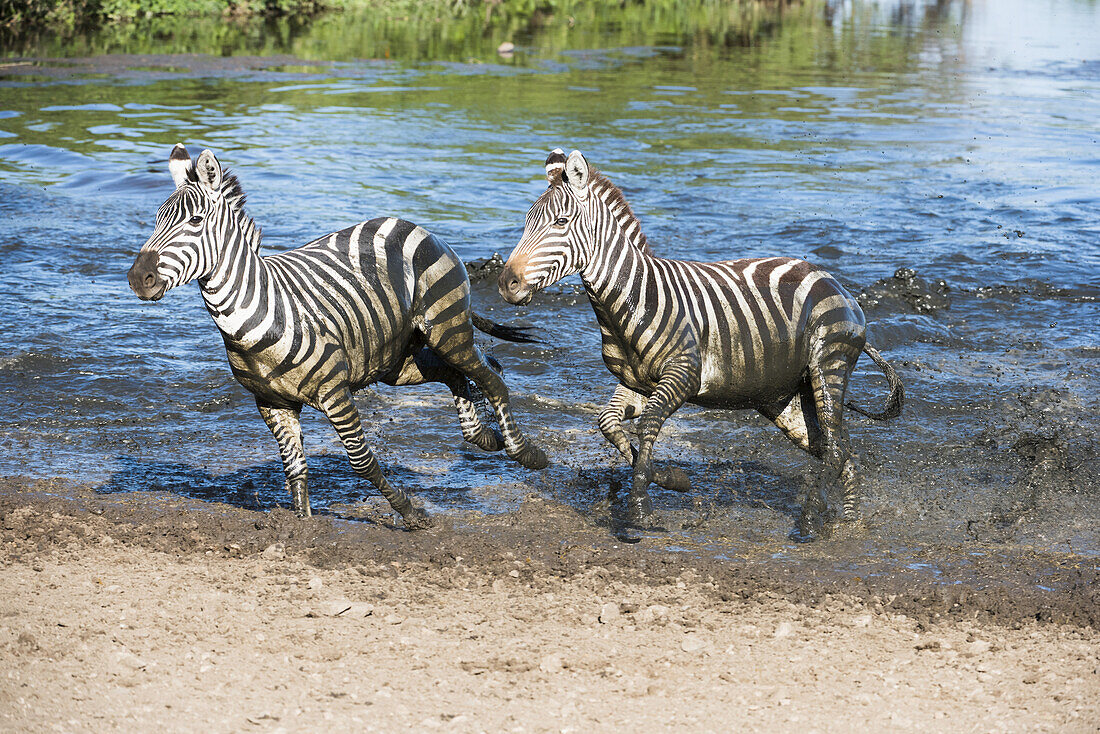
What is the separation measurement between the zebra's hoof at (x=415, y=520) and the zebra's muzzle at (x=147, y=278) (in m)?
1.96

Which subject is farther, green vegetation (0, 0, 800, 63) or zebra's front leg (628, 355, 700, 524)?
green vegetation (0, 0, 800, 63)

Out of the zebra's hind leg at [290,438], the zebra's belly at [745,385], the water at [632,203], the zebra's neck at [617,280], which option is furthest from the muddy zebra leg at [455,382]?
the zebra's belly at [745,385]

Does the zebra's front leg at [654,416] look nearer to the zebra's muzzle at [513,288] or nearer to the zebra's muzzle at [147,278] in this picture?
the zebra's muzzle at [513,288]

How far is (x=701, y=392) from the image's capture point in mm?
6695

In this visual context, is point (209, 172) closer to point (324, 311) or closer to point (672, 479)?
point (324, 311)

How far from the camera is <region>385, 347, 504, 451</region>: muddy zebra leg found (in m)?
7.30

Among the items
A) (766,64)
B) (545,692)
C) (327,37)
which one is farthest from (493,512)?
(327,37)

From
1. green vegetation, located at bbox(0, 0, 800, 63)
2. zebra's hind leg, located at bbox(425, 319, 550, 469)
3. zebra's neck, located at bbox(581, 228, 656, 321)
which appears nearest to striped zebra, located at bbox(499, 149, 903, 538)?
zebra's neck, located at bbox(581, 228, 656, 321)

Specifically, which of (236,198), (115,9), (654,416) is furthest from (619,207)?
(115,9)

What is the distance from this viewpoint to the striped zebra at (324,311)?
576 centimetres

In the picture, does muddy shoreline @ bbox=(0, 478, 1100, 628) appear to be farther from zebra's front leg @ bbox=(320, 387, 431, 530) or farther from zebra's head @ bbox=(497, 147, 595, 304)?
zebra's head @ bbox=(497, 147, 595, 304)

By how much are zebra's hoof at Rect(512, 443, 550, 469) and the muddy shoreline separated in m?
0.52

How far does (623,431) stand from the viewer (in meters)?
6.62

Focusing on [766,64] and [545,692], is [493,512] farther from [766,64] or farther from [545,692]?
[766,64]
